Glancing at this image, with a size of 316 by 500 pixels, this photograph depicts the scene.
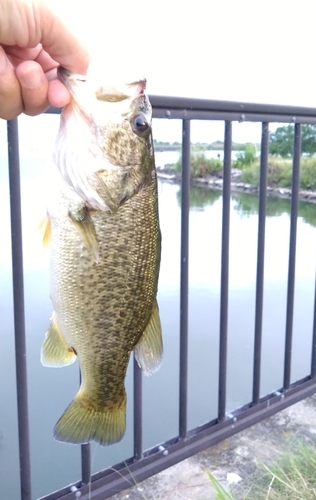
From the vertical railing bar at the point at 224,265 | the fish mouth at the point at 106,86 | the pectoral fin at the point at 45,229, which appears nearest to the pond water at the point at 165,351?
the pectoral fin at the point at 45,229

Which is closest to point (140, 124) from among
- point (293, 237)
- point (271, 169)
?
point (293, 237)

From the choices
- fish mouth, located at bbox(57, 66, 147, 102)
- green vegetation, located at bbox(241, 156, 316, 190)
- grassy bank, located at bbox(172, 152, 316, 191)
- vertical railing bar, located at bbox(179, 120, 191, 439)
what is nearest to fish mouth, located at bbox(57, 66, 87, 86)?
fish mouth, located at bbox(57, 66, 147, 102)

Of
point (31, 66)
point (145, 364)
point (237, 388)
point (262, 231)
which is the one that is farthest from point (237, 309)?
point (31, 66)

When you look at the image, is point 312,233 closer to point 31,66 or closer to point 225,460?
point 225,460

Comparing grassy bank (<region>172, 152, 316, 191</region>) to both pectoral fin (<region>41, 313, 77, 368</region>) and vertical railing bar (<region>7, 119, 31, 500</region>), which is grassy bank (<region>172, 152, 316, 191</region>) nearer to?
vertical railing bar (<region>7, 119, 31, 500</region>)

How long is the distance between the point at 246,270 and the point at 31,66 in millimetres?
5142

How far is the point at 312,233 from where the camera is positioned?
711cm

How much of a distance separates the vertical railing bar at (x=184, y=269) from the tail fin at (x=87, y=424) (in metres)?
0.90

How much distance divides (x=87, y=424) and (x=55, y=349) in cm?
20

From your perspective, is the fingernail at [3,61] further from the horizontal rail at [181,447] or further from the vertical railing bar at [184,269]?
the horizontal rail at [181,447]

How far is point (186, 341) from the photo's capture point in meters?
2.26

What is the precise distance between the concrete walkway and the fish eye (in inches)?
53.8

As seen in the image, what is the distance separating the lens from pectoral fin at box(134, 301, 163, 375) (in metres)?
1.32

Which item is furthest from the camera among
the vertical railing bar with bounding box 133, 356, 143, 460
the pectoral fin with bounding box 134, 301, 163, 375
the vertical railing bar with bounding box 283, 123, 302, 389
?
→ the vertical railing bar with bounding box 283, 123, 302, 389
